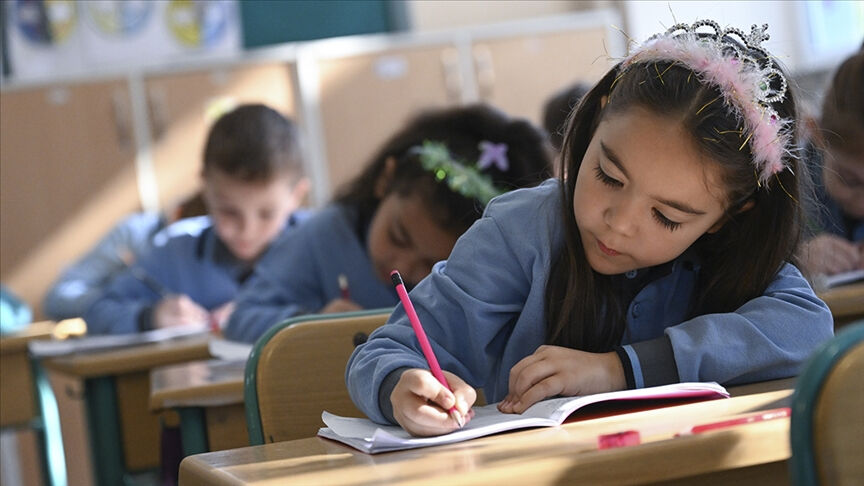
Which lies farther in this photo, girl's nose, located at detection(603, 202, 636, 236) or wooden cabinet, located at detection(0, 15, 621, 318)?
wooden cabinet, located at detection(0, 15, 621, 318)

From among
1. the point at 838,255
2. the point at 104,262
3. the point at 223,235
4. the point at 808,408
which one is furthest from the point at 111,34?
the point at 808,408

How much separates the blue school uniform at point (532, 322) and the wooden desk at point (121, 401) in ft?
4.37

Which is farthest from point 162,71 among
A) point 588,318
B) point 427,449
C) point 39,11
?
point 427,449

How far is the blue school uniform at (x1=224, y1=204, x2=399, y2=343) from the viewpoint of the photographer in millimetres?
2676

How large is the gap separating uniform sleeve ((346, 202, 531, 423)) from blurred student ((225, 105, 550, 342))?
0.65 meters

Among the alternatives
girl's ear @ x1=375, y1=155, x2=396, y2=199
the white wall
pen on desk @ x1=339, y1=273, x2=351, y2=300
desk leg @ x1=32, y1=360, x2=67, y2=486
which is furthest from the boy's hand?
the white wall

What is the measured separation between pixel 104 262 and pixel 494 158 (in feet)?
6.94

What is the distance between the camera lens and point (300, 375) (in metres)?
1.55

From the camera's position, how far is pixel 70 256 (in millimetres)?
4656

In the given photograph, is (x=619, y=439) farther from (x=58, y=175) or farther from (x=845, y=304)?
(x=58, y=175)

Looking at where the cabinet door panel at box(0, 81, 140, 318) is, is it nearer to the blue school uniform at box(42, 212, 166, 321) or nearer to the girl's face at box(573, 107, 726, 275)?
the blue school uniform at box(42, 212, 166, 321)

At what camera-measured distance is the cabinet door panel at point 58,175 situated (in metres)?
4.59

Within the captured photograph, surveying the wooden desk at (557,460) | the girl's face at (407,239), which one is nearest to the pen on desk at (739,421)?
the wooden desk at (557,460)

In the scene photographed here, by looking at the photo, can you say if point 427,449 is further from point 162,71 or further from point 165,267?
point 162,71
